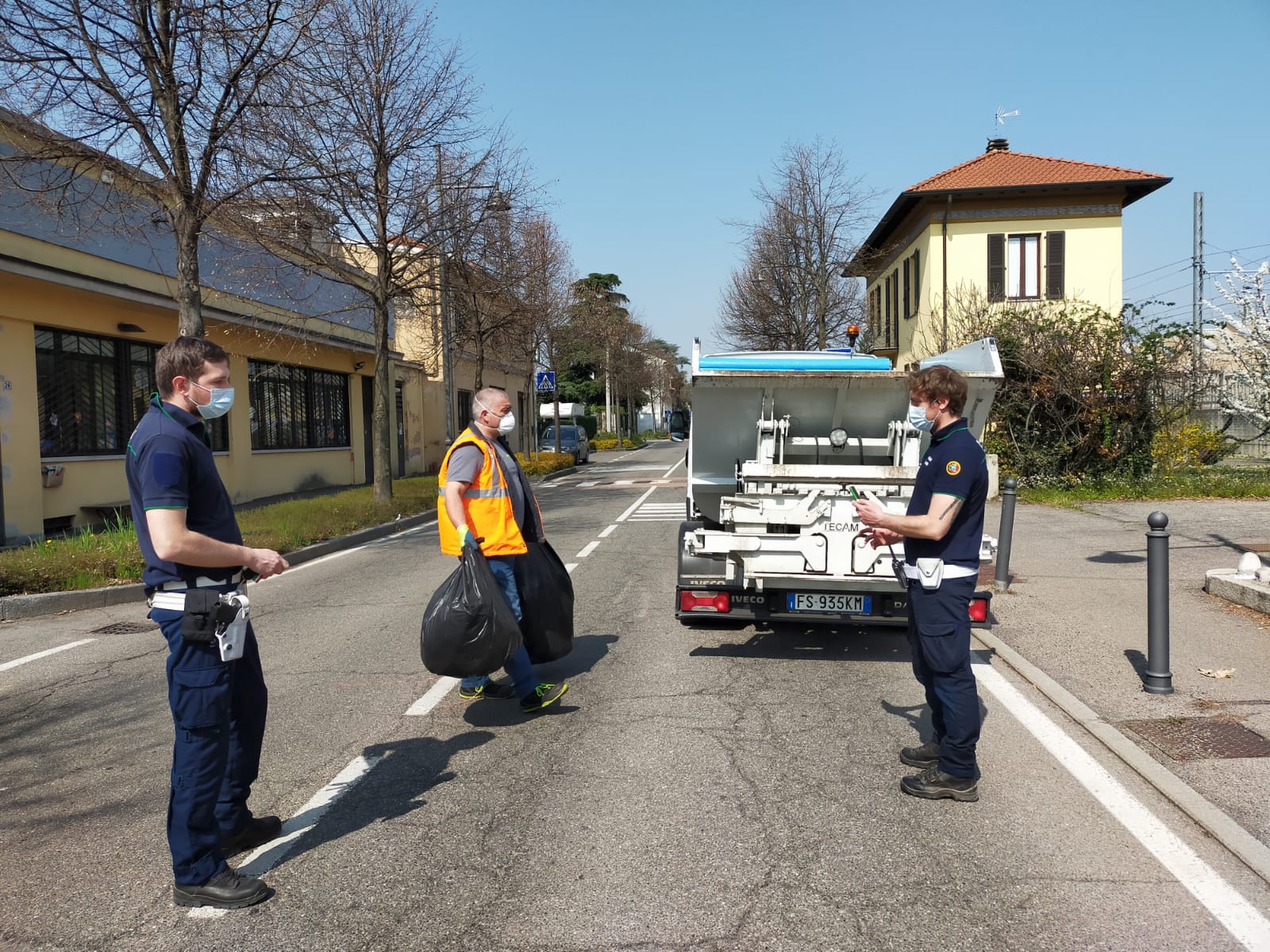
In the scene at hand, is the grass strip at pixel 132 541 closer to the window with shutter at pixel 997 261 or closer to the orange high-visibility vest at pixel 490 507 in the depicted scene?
the orange high-visibility vest at pixel 490 507

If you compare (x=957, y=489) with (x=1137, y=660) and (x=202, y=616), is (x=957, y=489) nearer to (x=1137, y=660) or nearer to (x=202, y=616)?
(x=202, y=616)

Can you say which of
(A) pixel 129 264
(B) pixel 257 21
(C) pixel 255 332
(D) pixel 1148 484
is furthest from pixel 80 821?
(D) pixel 1148 484

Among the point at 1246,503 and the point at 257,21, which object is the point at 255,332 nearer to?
the point at 257,21

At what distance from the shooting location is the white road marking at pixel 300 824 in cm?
366

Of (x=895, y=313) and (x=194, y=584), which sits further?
(x=895, y=313)

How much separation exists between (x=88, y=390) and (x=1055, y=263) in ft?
81.2

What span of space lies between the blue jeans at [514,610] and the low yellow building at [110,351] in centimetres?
Result: 997

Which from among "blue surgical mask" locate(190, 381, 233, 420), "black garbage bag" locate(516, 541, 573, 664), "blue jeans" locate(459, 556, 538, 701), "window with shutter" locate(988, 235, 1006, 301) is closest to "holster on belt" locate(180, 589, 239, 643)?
"blue surgical mask" locate(190, 381, 233, 420)

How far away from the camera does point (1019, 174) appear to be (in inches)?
1134

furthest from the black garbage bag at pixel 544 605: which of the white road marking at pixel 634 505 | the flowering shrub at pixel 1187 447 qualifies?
the flowering shrub at pixel 1187 447

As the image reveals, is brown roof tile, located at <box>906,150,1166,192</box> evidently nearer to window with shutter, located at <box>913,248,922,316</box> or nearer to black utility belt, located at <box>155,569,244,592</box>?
window with shutter, located at <box>913,248,922,316</box>

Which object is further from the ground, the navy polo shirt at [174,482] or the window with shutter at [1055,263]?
the window with shutter at [1055,263]

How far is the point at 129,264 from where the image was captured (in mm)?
16516

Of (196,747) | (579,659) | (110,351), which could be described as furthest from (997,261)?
(196,747)
